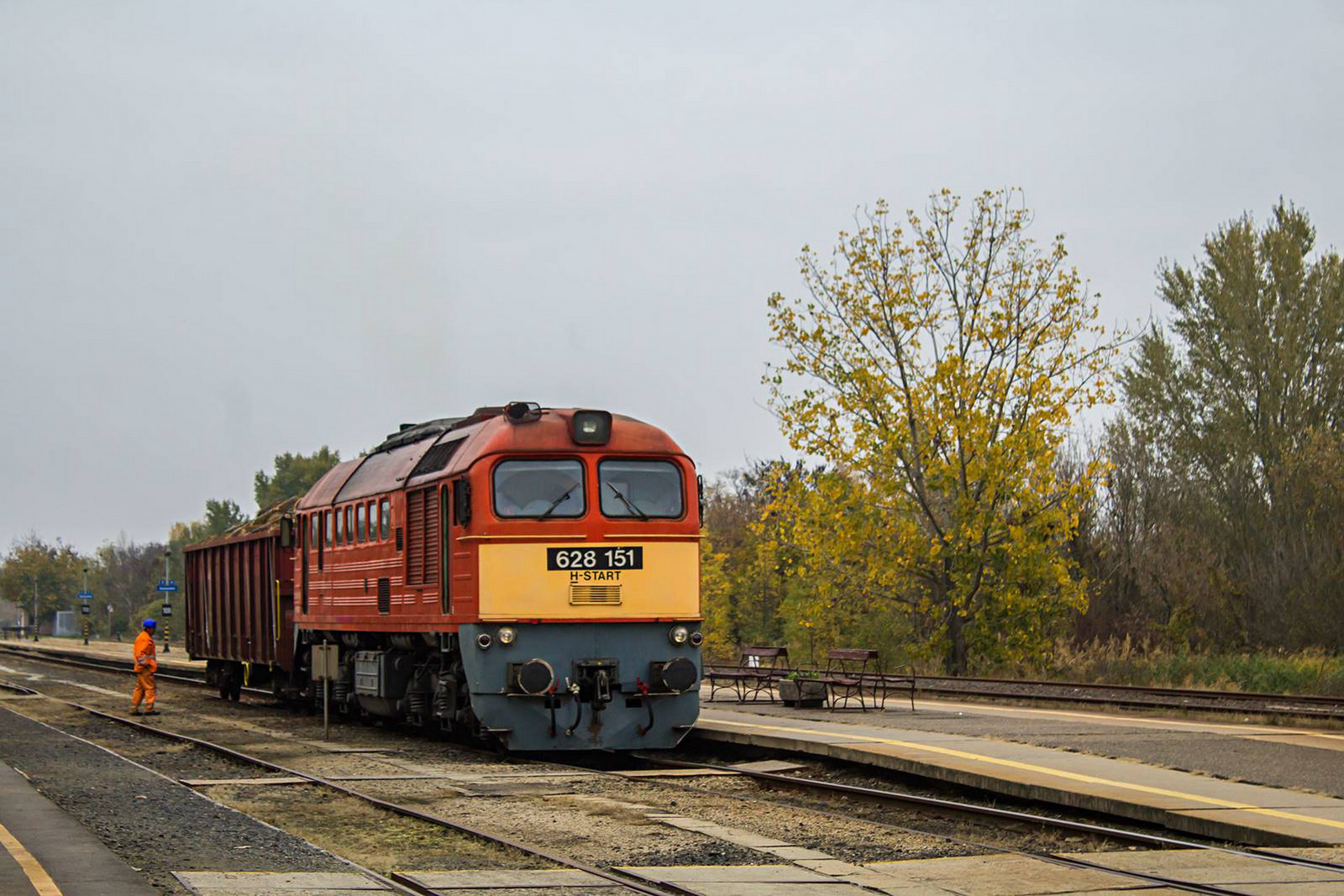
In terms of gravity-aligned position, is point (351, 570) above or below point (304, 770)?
above

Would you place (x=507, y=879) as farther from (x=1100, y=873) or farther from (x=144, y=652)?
(x=144, y=652)

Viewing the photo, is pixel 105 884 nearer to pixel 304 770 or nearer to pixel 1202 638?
pixel 304 770

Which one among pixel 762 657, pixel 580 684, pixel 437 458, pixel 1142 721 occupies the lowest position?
pixel 1142 721

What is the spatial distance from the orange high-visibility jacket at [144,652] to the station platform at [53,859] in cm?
1197

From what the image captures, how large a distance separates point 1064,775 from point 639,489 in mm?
5726

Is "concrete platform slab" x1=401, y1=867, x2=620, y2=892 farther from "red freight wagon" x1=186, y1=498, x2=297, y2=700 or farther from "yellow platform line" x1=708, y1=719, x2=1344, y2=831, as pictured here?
"red freight wagon" x1=186, y1=498, x2=297, y2=700

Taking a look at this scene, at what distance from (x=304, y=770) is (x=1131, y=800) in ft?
27.6

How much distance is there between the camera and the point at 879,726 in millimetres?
18422

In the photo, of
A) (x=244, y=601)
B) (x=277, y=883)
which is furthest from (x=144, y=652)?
(x=277, y=883)

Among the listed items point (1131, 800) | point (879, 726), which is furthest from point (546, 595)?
point (1131, 800)

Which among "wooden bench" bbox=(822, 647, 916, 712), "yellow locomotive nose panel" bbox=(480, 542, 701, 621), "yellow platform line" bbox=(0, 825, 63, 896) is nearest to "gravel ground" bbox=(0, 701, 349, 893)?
"yellow platform line" bbox=(0, 825, 63, 896)

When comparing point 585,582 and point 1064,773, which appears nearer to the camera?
point 1064,773

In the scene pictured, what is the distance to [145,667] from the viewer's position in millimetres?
24922

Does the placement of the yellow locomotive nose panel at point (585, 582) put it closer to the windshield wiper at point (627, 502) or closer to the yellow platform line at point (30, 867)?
the windshield wiper at point (627, 502)
